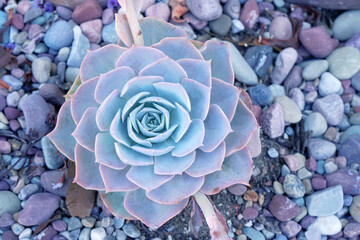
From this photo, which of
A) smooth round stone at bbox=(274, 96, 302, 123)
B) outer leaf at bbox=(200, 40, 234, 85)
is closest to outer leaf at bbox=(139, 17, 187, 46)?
outer leaf at bbox=(200, 40, 234, 85)

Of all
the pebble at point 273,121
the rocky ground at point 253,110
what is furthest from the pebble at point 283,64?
the pebble at point 273,121

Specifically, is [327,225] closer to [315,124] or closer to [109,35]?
[315,124]

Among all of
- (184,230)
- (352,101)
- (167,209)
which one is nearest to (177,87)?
(167,209)

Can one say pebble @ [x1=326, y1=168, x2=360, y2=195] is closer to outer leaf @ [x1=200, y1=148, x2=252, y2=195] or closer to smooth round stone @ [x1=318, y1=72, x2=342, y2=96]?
smooth round stone @ [x1=318, y1=72, x2=342, y2=96]

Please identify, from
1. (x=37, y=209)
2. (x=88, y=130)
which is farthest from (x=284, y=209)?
(x=37, y=209)

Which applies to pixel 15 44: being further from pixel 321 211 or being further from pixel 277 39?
pixel 321 211

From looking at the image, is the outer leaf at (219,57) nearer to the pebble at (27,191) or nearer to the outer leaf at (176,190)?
the outer leaf at (176,190)

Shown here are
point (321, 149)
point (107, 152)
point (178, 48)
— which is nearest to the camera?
point (107, 152)
